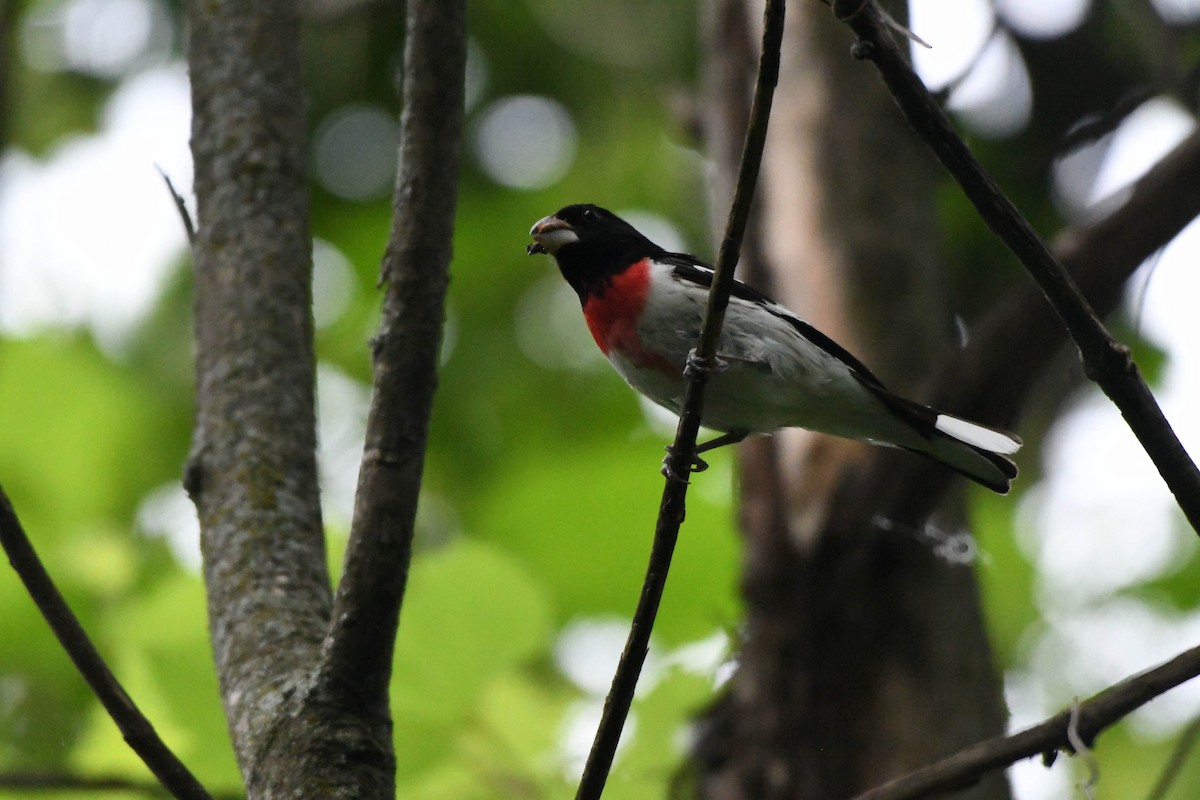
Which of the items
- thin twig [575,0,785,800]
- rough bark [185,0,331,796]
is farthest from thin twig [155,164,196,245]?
thin twig [575,0,785,800]

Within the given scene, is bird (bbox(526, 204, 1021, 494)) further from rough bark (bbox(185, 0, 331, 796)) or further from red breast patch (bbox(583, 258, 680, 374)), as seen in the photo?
rough bark (bbox(185, 0, 331, 796))

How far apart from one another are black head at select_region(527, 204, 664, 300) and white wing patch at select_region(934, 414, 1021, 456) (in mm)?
1057

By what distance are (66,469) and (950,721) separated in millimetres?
3472

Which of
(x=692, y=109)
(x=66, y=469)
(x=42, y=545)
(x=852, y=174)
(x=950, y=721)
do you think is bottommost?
(x=950, y=721)

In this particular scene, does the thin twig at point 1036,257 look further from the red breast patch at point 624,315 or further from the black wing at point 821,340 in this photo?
the red breast patch at point 624,315

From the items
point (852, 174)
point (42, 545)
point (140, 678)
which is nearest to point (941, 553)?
point (852, 174)

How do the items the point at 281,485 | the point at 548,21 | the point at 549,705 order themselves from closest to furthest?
the point at 281,485 → the point at 549,705 → the point at 548,21

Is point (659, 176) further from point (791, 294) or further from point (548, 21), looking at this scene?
point (791, 294)

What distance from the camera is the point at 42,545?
4402 mm

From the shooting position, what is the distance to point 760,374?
3.42m

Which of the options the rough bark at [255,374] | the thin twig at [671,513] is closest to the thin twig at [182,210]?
the rough bark at [255,374]

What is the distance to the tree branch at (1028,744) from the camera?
1818 mm

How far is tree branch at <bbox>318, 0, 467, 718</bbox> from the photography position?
2266 mm

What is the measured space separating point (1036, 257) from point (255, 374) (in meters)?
1.84
